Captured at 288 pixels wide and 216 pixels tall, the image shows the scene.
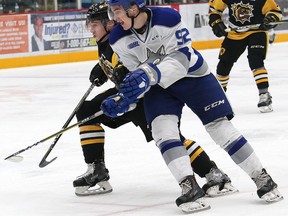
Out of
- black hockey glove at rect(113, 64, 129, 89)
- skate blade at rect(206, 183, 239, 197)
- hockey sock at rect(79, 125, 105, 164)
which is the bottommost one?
skate blade at rect(206, 183, 239, 197)

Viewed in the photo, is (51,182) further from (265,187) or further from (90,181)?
(265,187)

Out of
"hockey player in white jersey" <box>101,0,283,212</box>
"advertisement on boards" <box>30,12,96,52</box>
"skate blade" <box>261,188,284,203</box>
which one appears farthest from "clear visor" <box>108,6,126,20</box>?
"advertisement on boards" <box>30,12,96,52</box>

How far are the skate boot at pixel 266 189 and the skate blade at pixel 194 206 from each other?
0.22m

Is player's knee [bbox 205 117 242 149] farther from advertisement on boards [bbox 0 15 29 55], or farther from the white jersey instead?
advertisement on boards [bbox 0 15 29 55]

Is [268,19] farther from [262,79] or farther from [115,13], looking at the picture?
[115,13]

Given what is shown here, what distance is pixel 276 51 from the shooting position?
1269 cm

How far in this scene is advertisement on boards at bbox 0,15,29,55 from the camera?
1098cm

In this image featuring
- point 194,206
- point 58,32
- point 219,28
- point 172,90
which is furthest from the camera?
point 58,32

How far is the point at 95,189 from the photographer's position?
390cm

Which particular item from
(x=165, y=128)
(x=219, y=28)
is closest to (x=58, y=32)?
(x=219, y=28)

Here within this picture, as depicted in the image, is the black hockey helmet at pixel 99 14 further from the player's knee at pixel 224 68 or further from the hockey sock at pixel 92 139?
the player's knee at pixel 224 68

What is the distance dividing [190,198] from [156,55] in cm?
57

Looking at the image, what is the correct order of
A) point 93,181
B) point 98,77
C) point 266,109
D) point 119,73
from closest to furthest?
point 119,73 < point 93,181 < point 98,77 < point 266,109

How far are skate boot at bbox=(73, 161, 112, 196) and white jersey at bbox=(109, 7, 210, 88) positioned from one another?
24.0 inches
